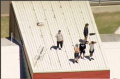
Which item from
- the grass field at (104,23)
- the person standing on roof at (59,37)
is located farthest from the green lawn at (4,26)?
the person standing on roof at (59,37)

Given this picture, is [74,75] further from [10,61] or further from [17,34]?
[17,34]

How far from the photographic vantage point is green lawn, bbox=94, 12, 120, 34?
44847 mm

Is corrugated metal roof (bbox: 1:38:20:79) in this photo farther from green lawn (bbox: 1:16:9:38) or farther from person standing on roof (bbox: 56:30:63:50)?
green lawn (bbox: 1:16:9:38)

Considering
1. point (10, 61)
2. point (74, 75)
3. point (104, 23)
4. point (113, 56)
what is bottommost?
point (74, 75)

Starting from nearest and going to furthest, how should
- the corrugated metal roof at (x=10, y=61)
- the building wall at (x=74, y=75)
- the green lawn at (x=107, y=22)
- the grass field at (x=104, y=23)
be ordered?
the building wall at (x=74, y=75) → the corrugated metal roof at (x=10, y=61) → the grass field at (x=104, y=23) → the green lawn at (x=107, y=22)

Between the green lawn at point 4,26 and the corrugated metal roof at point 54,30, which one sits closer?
the corrugated metal roof at point 54,30

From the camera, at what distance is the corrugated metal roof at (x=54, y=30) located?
36375 millimetres

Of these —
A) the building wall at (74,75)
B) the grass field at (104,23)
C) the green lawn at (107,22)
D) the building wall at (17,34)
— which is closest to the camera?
the building wall at (74,75)

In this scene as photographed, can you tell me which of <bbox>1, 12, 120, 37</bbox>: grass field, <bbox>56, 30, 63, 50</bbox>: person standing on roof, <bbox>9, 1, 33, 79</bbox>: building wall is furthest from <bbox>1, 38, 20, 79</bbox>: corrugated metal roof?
<bbox>1, 12, 120, 37</bbox>: grass field

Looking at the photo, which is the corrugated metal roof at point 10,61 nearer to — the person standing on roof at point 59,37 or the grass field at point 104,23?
the person standing on roof at point 59,37

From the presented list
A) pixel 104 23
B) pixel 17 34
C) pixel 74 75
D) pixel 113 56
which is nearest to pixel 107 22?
pixel 104 23

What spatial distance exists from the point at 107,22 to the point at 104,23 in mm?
337

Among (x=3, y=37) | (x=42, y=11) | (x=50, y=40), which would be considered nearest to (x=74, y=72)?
(x=50, y=40)

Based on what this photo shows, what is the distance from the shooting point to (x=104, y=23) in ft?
149
